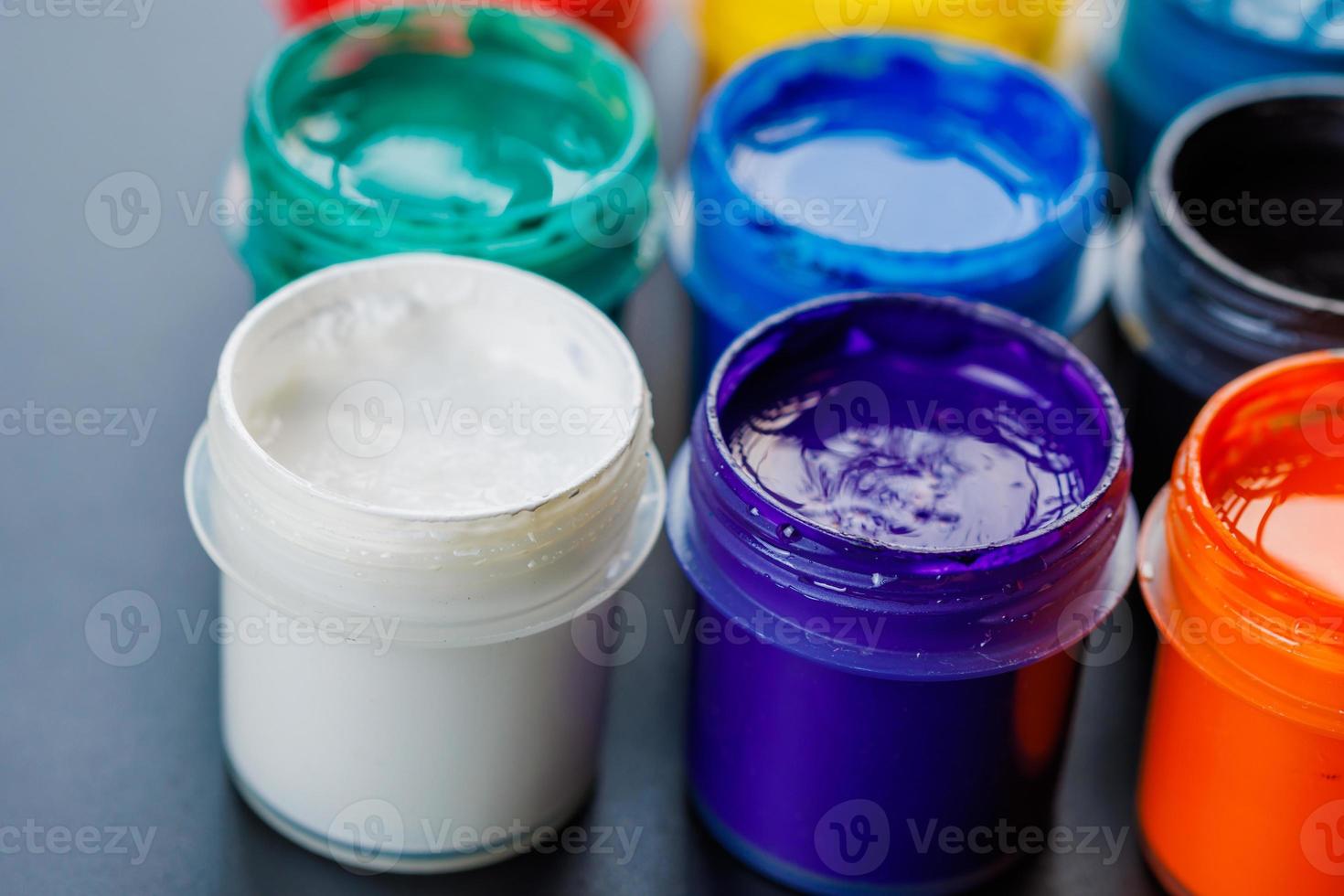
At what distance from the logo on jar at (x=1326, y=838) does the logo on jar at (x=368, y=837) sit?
0.65m

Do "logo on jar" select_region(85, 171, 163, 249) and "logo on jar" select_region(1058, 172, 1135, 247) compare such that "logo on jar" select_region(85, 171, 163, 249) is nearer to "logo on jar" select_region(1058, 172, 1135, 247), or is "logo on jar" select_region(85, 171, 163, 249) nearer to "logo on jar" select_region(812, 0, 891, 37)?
"logo on jar" select_region(812, 0, 891, 37)

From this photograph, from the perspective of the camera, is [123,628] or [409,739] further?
[123,628]

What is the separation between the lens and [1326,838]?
4.40 feet

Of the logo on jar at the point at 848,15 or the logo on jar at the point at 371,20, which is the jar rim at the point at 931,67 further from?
the logo on jar at the point at 371,20

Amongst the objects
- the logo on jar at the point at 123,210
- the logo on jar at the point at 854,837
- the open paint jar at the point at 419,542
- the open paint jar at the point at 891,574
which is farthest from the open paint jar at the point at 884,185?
the logo on jar at the point at 123,210

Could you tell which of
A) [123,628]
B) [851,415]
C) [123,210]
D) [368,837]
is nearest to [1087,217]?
[851,415]

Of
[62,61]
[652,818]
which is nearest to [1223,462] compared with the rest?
[652,818]

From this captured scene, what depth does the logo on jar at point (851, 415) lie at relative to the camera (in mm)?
1457

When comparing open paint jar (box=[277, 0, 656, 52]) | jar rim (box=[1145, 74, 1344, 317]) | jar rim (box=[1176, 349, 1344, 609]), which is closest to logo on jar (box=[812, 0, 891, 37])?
open paint jar (box=[277, 0, 656, 52])

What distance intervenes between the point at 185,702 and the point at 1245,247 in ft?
3.37

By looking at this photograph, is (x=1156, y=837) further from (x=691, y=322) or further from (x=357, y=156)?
(x=357, y=156)

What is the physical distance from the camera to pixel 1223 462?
4.65 feet

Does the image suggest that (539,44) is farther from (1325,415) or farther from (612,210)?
(1325,415)

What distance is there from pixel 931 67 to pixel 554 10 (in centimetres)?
43
